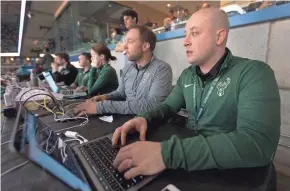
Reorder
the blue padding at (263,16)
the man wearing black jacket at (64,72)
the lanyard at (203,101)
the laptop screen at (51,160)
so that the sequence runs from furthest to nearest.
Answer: the man wearing black jacket at (64,72) < the blue padding at (263,16) < the lanyard at (203,101) < the laptop screen at (51,160)

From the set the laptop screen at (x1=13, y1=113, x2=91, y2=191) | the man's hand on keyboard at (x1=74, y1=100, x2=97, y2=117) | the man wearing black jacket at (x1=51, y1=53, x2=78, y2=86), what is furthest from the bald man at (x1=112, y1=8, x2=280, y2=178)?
the man wearing black jacket at (x1=51, y1=53, x2=78, y2=86)

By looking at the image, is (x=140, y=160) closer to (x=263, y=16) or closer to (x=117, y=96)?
(x=117, y=96)

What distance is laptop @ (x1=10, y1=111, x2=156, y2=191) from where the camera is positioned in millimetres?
395

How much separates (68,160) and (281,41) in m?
1.41

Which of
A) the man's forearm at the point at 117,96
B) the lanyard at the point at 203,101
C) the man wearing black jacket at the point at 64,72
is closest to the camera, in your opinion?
the lanyard at the point at 203,101

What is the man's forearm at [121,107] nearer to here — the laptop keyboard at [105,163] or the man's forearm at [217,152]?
the laptop keyboard at [105,163]

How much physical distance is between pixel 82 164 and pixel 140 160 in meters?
0.17

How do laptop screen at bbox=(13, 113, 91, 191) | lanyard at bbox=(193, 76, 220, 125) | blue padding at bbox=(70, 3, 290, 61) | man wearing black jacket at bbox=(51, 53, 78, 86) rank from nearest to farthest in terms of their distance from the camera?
laptop screen at bbox=(13, 113, 91, 191)
lanyard at bbox=(193, 76, 220, 125)
blue padding at bbox=(70, 3, 290, 61)
man wearing black jacket at bbox=(51, 53, 78, 86)

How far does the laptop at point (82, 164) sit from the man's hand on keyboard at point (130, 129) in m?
0.04

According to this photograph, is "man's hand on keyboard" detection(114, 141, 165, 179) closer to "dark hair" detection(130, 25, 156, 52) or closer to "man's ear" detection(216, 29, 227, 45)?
"man's ear" detection(216, 29, 227, 45)

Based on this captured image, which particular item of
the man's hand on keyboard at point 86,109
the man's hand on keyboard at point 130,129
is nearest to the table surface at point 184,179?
the man's hand on keyboard at point 130,129

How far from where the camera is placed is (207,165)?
0.45 m

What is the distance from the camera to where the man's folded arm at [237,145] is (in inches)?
17.5

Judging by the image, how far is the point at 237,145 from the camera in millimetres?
451
